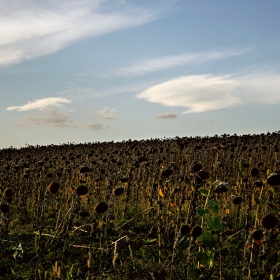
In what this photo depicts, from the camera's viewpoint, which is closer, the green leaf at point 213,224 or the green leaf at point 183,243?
the green leaf at point 213,224

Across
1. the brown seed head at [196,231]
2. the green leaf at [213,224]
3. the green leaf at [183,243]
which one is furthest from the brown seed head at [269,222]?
the green leaf at [183,243]

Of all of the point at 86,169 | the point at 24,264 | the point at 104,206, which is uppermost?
the point at 86,169

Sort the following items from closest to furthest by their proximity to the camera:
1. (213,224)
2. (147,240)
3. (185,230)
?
(213,224) < (185,230) < (147,240)

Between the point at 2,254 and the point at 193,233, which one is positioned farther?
the point at 2,254

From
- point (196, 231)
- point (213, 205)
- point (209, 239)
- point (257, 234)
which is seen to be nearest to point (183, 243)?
point (196, 231)

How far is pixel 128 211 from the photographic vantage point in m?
8.41

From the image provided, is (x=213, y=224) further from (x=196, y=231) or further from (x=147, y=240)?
(x=147, y=240)

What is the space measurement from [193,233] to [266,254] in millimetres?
590

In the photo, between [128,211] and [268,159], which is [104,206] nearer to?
[128,211]

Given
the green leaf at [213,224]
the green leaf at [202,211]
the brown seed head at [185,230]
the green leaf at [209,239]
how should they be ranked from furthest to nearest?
the brown seed head at [185,230] < the green leaf at [209,239] < the green leaf at [202,211] < the green leaf at [213,224]

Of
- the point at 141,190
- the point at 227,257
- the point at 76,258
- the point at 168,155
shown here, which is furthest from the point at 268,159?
the point at 76,258

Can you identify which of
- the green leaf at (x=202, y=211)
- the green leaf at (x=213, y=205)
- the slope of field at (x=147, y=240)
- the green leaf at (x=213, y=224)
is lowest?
the slope of field at (x=147, y=240)

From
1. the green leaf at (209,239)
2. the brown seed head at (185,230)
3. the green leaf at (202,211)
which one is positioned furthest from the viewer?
the brown seed head at (185,230)

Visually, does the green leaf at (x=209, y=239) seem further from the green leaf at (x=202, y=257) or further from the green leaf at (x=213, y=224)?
the green leaf at (x=213, y=224)
